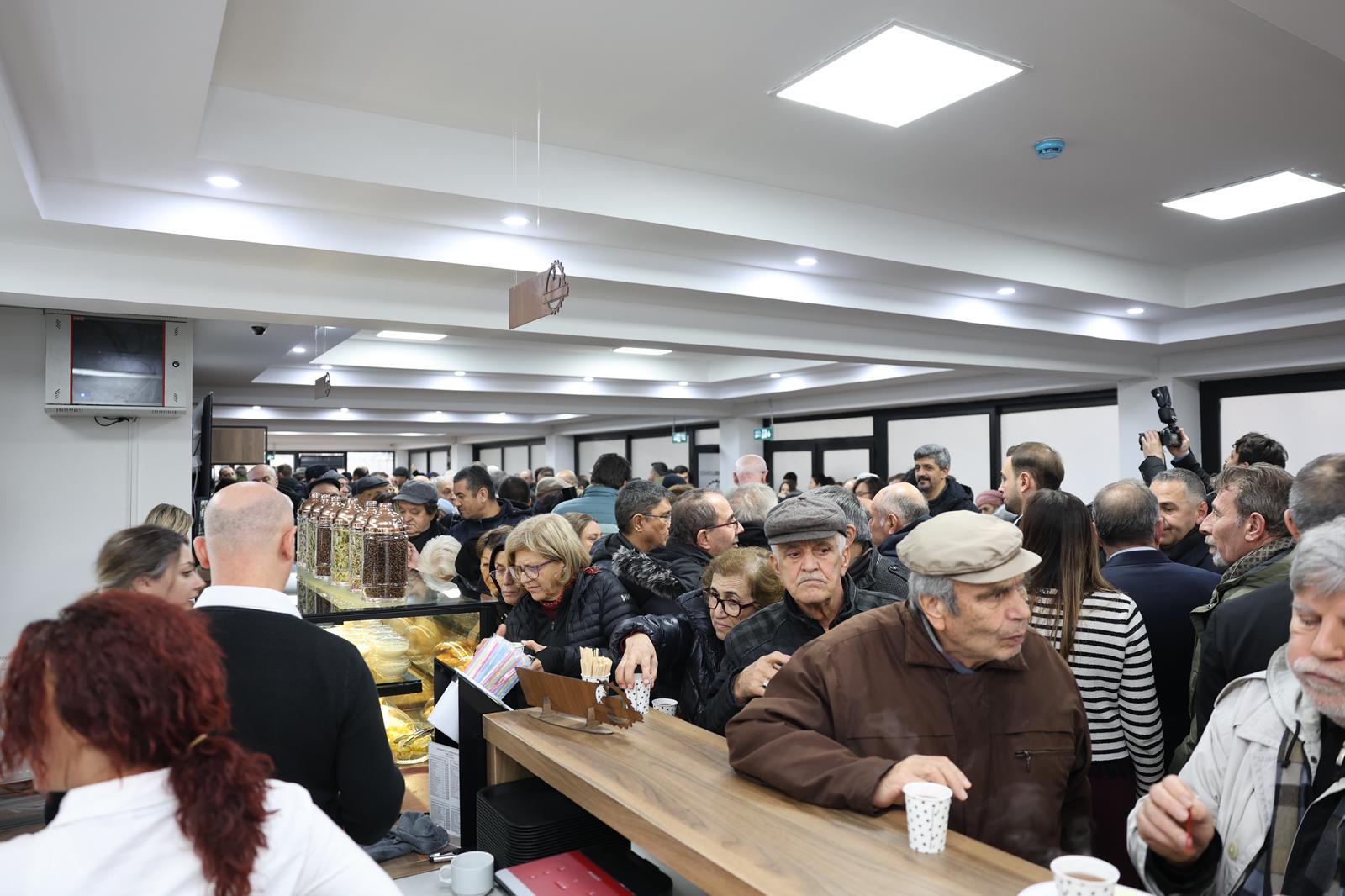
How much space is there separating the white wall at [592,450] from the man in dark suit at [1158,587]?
15.6 m

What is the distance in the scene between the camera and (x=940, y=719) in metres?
1.76

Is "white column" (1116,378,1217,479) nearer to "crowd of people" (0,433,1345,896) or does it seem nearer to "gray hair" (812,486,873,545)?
"crowd of people" (0,433,1345,896)

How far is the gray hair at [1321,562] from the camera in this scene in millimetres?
1377

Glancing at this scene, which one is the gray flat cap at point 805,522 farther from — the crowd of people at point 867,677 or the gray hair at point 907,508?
the gray hair at point 907,508

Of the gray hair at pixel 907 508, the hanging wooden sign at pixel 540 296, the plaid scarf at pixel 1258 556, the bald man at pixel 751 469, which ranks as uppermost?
the hanging wooden sign at pixel 540 296

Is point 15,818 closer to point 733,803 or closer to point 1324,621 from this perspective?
point 733,803

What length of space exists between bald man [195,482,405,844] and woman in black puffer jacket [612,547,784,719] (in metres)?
0.87

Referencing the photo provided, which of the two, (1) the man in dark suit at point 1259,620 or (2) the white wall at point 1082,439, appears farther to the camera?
(2) the white wall at point 1082,439

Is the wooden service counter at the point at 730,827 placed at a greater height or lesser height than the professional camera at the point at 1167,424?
lesser

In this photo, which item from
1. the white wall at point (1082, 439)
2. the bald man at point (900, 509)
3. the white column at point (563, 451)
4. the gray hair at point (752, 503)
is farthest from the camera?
the white column at point (563, 451)

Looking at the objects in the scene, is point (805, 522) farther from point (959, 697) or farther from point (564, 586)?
point (564, 586)

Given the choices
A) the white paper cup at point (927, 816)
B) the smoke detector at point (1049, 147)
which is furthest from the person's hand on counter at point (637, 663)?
the smoke detector at point (1049, 147)

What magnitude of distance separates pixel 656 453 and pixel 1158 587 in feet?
48.0

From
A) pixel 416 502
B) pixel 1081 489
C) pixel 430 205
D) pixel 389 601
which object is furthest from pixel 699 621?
pixel 1081 489
